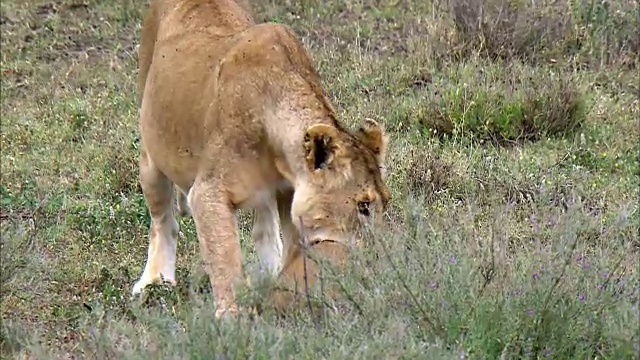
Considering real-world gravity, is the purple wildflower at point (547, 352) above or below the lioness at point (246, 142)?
below

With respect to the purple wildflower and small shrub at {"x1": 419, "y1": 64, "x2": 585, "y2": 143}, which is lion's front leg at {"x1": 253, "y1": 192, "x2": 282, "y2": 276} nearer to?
the purple wildflower

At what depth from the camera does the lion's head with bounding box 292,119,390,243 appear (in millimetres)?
4172

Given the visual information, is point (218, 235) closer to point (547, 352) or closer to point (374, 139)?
point (374, 139)

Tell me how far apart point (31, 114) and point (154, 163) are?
330 centimetres

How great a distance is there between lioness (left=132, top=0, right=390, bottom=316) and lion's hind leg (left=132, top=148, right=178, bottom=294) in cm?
2

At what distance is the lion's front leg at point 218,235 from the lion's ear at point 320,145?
20.0 inches

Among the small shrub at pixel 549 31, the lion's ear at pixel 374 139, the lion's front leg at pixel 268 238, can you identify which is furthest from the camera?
the small shrub at pixel 549 31

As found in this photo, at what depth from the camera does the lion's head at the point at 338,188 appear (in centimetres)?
417

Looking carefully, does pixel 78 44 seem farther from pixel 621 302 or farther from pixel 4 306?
pixel 621 302

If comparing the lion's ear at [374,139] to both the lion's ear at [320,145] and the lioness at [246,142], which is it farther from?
the lion's ear at [320,145]

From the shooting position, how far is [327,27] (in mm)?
10117

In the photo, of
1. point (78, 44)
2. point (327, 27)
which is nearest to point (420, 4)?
point (327, 27)

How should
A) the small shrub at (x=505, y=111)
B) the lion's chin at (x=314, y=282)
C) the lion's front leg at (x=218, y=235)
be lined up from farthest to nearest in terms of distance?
the small shrub at (x=505, y=111) → the lion's front leg at (x=218, y=235) → the lion's chin at (x=314, y=282)

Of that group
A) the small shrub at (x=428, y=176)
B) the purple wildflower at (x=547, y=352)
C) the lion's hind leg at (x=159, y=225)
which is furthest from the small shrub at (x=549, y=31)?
the purple wildflower at (x=547, y=352)
